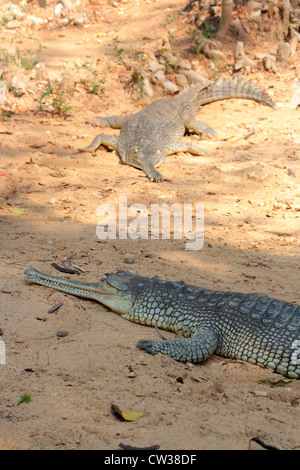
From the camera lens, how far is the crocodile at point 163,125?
8.43 metres

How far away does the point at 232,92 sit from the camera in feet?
34.3

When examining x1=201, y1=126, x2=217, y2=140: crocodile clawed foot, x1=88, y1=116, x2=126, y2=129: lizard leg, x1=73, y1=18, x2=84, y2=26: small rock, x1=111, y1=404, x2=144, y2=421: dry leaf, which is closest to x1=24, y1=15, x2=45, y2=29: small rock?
x1=73, y1=18, x2=84, y2=26: small rock

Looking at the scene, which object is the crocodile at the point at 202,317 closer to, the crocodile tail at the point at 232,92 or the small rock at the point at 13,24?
the crocodile tail at the point at 232,92

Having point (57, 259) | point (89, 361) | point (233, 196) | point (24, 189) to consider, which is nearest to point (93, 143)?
point (24, 189)

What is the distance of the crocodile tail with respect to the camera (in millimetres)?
10117

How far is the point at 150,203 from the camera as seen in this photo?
6871 millimetres

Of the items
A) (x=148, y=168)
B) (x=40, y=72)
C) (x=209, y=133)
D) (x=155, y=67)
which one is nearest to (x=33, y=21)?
(x=40, y=72)

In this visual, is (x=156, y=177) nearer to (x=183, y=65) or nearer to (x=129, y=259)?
(x=129, y=259)

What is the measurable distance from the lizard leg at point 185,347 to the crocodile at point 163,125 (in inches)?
164

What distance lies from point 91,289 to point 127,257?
3.06 ft

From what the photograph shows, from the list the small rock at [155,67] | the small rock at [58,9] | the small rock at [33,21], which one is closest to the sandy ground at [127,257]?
the small rock at [155,67]

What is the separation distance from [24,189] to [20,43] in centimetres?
600

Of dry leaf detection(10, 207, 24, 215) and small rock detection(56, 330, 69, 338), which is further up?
dry leaf detection(10, 207, 24, 215)

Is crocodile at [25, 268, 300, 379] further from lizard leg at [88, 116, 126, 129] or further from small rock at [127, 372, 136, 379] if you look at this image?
lizard leg at [88, 116, 126, 129]
